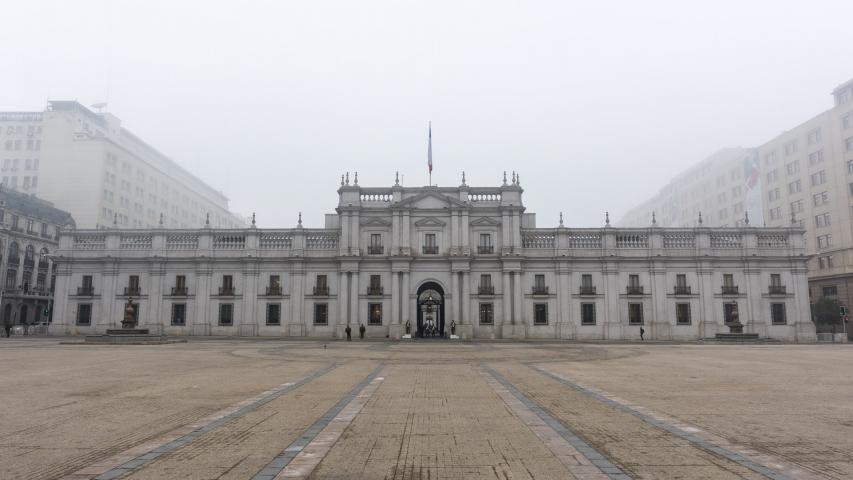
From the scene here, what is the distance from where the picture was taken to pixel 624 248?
54.1 m

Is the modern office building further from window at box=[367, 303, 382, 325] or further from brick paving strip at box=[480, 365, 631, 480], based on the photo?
brick paving strip at box=[480, 365, 631, 480]

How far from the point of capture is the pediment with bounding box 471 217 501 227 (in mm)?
54500

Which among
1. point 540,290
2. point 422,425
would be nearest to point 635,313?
point 540,290

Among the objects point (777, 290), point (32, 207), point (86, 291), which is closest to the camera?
point (777, 290)

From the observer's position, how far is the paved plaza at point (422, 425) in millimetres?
7062

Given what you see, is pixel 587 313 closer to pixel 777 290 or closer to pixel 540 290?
pixel 540 290

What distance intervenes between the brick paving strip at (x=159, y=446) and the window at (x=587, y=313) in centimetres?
4458

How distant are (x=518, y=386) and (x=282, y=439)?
8.41 meters

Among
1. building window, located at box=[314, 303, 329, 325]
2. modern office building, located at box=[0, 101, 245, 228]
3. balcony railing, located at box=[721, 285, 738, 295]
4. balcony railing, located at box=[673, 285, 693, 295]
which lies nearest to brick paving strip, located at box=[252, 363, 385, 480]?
building window, located at box=[314, 303, 329, 325]

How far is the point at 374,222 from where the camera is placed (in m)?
54.8

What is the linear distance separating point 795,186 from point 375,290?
58045 millimetres

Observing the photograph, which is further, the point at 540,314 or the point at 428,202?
the point at 428,202

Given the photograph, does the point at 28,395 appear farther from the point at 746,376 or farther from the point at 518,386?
the point at 746,376

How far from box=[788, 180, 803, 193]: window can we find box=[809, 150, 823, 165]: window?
3.34 meters
